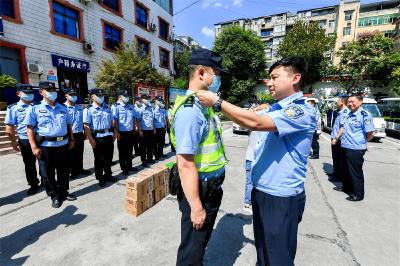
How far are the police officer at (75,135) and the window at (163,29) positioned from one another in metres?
19.7

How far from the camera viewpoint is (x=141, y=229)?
3.20 metres

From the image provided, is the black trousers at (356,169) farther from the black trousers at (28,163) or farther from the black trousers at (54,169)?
the black trousers at (28,163)

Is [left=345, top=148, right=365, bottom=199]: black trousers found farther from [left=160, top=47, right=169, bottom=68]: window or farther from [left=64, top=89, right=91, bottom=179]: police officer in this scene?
[left=160, top=47, right=169, bottom=68]: window

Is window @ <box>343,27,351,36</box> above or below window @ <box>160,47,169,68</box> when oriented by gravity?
above

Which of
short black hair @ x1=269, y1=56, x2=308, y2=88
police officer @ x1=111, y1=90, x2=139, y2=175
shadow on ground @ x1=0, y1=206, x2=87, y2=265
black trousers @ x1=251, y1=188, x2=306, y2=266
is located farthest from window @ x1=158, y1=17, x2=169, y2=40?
black trousers @ x1=251, y1=188, x2=306, y2=266

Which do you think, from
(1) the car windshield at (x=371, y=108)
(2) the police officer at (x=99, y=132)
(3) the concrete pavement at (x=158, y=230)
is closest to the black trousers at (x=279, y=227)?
(3) the concrete pavement at (x=158, y=230)

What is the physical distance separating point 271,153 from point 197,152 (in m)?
0.60

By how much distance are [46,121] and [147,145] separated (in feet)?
10.5

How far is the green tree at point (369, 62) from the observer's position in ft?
67.3

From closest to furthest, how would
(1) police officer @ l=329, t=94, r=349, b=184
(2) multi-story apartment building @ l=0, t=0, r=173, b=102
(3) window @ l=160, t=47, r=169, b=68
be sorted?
(1) police officer @ l=329, t=94, r=349, b=184 < (2) multi-story apartment building @ l=0, t=0, r=173, b=102 < (3) window @ l=160, t=47, r=169, b=68

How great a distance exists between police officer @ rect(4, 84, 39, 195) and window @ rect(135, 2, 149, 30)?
57.7ft

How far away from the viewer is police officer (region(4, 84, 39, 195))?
14.5 feet

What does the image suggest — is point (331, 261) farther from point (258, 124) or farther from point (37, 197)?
point (37, 197)

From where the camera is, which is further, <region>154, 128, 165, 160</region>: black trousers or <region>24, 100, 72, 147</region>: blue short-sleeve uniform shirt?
<region>154, 128, 165, 160</region>: black trousers
